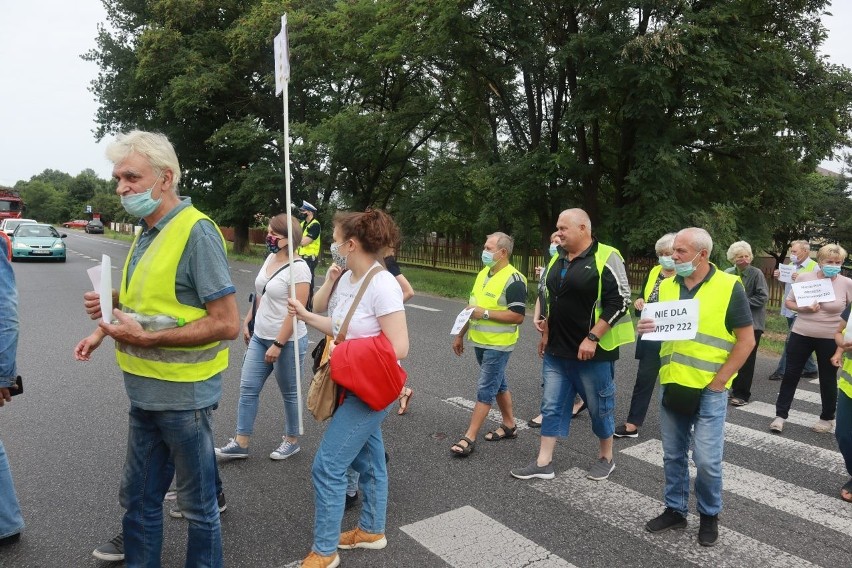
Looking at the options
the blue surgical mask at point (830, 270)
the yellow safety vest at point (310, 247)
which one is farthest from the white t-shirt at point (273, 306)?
the blue surgical mask at point (830, 270)

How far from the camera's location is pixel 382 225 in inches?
120

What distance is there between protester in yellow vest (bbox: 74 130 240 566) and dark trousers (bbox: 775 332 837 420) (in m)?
5.38

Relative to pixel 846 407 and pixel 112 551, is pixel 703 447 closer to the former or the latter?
pixel 846 407

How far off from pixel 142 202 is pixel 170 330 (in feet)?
1.79

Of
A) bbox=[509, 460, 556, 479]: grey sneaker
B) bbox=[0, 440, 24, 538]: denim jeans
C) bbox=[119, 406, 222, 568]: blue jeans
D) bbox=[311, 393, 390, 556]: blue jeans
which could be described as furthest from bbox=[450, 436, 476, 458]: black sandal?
bbox=[0, 440, 24, 538]: denim jeans

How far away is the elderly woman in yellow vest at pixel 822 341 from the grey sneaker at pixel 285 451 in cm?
440

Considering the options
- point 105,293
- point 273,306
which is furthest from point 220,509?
point 105,293

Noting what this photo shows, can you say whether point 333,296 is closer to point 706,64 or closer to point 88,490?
point 88,490

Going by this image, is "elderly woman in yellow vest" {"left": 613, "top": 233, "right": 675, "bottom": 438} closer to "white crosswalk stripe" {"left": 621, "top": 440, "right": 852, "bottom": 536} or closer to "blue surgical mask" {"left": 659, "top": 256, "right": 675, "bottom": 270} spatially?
"blue surgical mask" {"left": 659, "top": 256, "right": 675, "bottom": 270}

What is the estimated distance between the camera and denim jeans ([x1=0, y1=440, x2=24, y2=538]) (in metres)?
3.22

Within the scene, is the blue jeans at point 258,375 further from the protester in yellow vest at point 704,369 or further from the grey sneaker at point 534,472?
the protester in yellow vest at point 704,369

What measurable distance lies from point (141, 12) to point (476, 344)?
1279 inches

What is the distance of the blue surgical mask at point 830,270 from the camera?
5.88 m

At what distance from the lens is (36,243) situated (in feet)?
74.6
